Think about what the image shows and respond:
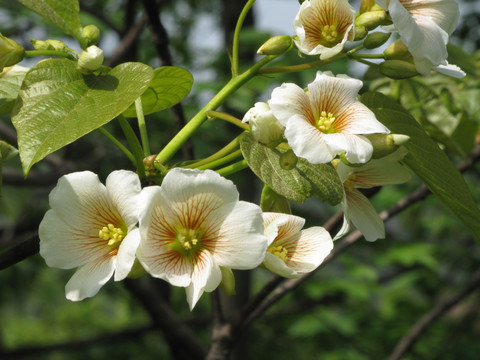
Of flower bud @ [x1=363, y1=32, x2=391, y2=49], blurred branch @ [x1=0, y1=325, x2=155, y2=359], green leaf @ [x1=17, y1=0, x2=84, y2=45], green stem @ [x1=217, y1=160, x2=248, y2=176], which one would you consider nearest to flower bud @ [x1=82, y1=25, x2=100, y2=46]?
green leaf @ [x1=17, y1=0, x2=84, y2=45]

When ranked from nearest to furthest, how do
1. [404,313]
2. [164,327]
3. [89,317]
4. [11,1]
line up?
1. [164,327]
2. [404,313]
3. [11,1]
4. [89,317]

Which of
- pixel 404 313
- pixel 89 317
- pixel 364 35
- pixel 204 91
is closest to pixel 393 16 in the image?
pixel 364 35

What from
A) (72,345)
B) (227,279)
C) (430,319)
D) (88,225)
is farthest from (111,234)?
(72,345)

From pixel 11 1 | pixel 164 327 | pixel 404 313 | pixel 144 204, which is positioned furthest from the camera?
pixel 11 1

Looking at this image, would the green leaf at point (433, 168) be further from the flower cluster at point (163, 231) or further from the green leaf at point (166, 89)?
the green leaf at point (166, 89)

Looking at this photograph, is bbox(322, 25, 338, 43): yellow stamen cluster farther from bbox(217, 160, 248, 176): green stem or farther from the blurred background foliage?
the blurred background foliage

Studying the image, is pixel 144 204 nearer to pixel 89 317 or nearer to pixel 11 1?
pixel 11 1

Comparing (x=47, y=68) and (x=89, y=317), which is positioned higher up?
(x=47, y=68)
